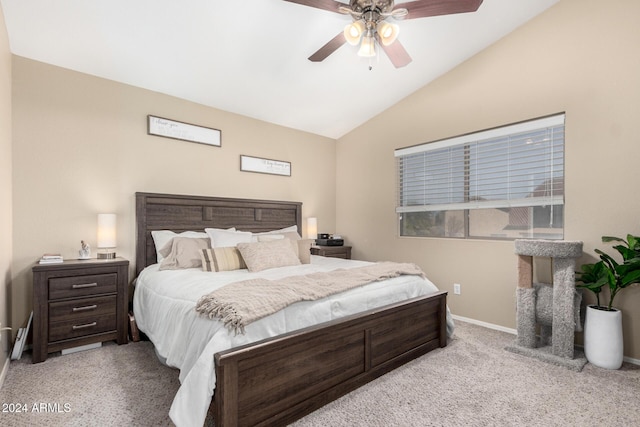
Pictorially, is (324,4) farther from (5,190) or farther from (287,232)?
(5,190)

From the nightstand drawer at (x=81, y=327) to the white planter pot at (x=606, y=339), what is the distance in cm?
413

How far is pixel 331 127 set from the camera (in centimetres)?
499

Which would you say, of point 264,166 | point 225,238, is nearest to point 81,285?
point 225,238

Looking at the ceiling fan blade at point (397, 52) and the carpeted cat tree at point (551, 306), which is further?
the carpeted cat tree at point (551, 306)

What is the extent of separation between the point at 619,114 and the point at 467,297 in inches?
88.1

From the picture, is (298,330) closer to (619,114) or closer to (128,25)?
(128,25)

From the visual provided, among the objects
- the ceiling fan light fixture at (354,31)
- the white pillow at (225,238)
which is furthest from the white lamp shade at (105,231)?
the ceiling fan light fixture at (354,31)

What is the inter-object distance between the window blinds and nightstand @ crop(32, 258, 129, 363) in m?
3.45

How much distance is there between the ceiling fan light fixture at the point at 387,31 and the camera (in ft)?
7.23

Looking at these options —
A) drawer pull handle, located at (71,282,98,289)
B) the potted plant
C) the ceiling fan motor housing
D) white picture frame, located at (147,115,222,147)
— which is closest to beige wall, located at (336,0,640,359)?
the potted plant

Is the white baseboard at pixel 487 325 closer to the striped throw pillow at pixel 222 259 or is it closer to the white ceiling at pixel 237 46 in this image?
the striped throw pillow at pixel 222 259

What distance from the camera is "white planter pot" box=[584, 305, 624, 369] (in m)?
2.48

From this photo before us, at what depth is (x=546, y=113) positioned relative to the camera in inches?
122

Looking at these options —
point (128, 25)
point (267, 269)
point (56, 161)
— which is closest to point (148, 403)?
point (267, 269)
